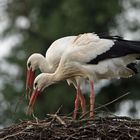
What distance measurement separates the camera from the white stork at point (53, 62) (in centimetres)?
1536

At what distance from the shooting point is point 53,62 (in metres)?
15.5

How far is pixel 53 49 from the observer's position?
1547cm

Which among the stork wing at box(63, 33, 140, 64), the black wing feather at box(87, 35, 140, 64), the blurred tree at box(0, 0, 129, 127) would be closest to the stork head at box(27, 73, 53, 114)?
the stork wing at box(63, 33, 140, 64)

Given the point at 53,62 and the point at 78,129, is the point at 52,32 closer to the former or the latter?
the point at 53,62

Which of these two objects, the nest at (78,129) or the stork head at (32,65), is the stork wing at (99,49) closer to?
the stork head at (32,65)

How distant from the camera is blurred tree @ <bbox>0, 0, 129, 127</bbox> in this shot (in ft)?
82.8

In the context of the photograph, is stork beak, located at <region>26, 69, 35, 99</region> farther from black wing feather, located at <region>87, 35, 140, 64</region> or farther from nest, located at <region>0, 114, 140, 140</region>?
nest, located at <region>0, 114, 140, 140</region>

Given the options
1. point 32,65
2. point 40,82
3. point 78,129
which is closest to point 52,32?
point 32,65

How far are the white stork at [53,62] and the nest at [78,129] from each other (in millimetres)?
2144

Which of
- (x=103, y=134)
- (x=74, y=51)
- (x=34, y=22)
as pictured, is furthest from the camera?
(x=34, y=22)

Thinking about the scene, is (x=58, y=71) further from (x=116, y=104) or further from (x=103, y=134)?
(x=116, y=104)

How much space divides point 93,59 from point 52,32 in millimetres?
11239

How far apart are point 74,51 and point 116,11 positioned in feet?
38.3

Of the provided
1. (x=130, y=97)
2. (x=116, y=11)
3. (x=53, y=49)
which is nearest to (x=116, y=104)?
(x=130, y=97)
